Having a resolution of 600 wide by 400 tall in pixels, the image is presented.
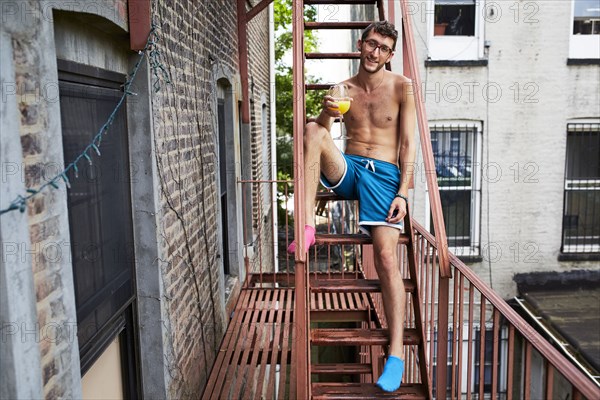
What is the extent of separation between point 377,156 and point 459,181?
5573mm

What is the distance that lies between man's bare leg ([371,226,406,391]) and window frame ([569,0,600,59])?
6.81 metres

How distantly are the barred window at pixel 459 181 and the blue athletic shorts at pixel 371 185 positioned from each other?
17.4 feet

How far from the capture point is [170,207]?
3.70m

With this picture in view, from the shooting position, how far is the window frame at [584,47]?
8.65 m

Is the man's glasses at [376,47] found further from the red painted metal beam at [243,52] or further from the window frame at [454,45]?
the window frame at [454,45]

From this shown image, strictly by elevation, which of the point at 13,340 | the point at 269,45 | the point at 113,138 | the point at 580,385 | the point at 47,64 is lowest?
the point at 580,385

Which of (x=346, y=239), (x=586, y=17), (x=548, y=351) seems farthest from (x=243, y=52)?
(x=548, y=351)

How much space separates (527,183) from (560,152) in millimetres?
701

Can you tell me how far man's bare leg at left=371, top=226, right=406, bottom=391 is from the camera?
336cm

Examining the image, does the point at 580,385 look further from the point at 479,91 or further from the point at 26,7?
the point at 479,91

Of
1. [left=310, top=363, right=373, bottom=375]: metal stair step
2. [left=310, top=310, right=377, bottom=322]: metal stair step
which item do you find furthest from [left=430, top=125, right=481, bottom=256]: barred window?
[left=310, top=363, right=373, bottom=375]: metal stair step

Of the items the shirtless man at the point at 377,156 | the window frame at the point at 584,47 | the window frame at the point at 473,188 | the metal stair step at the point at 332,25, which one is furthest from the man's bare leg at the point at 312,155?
the window frame at the point at 584,47

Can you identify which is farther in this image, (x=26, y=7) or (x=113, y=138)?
(x=113, y=138)

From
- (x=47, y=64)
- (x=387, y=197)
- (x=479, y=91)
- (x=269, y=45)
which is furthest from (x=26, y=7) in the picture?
(x=269, y=45)
